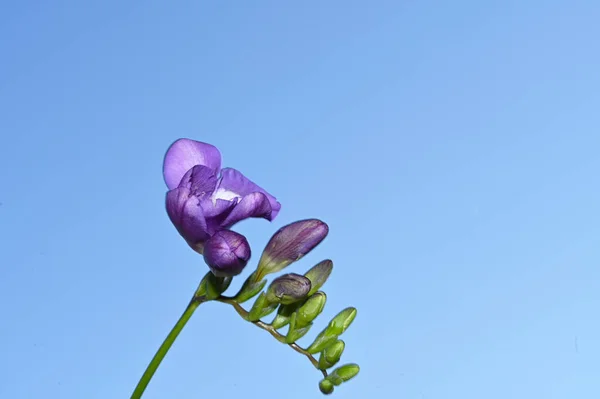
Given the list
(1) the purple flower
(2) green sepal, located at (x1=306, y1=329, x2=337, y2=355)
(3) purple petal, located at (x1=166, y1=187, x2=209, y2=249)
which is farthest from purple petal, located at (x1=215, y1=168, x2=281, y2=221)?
(2) green sepal, located at (x1=306, y1=329, x2=337, y2=355)

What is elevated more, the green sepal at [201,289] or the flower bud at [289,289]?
the flower bud at [289,289]

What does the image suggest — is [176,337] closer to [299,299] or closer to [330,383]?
[299,299]

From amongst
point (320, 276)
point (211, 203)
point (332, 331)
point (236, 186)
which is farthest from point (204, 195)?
point (332, 331)

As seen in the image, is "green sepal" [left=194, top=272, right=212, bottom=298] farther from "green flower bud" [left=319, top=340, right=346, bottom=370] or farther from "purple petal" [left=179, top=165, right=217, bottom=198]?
"green flower bud" [left=319, top=340, right=346, bottom=370]

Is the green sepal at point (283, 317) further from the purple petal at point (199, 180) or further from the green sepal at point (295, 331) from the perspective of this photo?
the purple petal at point (199, 180)

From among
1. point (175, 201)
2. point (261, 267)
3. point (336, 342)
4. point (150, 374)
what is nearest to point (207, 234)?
point (175, 201)

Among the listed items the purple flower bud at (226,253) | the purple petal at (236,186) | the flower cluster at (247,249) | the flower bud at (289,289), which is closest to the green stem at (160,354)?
the flower cluster at (247,249)
